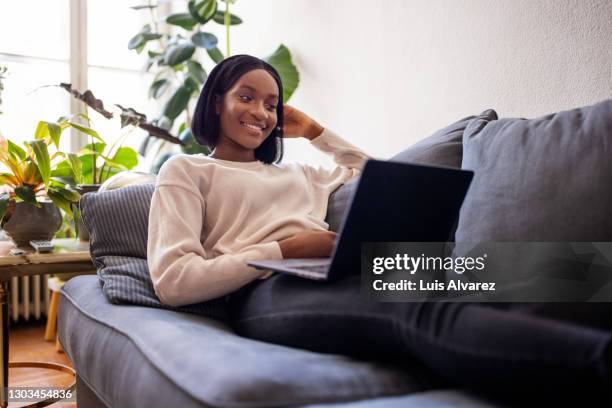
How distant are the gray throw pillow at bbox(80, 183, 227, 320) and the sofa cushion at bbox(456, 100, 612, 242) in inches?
22.2

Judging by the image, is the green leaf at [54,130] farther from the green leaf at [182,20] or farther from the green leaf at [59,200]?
the green leaf at [182,20]

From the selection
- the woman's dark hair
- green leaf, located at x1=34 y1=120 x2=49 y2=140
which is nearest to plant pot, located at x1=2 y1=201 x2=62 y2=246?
green leaf, located at x1=34 y1=120 x2=49 y2=140

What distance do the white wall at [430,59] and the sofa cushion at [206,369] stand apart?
0.96m

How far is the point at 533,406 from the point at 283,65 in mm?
1883

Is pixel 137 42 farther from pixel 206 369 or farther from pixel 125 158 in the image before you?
pixel 206 369

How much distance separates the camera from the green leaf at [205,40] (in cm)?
243

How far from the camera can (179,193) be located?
1135mm

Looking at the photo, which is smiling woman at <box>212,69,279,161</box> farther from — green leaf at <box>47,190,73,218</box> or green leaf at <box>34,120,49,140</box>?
green leaf at <box>34,120,49,140</box>

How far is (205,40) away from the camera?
8.01ft

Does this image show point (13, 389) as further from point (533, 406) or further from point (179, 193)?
point (533, 406)

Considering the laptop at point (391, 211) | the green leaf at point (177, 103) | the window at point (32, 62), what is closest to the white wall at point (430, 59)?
the green leaf at point (177, 103)

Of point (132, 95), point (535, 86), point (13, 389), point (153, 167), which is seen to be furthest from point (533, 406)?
point (132, 95)

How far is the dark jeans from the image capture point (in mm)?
543

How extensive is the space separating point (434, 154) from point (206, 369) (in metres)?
0.76
